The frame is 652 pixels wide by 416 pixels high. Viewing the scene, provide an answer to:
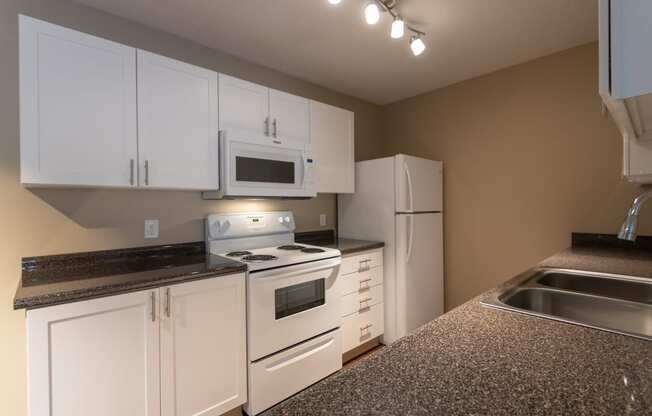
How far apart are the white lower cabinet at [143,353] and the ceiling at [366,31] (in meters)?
1.62

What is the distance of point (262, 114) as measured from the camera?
2.27 metres

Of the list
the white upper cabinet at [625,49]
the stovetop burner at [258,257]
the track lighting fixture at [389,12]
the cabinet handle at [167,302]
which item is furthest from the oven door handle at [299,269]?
the white upper cabinet at [625,49]

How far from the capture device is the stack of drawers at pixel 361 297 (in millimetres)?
2463

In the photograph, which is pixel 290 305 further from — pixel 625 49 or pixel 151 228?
pixel 625 49

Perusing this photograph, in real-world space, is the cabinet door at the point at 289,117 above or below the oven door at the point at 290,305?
above

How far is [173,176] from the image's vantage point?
185 centimetres

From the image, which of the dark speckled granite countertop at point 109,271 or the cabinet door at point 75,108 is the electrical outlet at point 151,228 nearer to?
the dark speckled granite countertop at point 109,271

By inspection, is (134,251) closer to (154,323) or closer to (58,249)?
(58,249)

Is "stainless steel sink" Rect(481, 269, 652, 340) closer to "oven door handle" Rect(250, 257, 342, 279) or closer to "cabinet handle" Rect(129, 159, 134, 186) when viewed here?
"oven door handle" Rect(250, 257, 342, 279)

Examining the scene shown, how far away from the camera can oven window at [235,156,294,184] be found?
2098mm

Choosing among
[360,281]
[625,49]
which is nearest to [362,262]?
[360,281]

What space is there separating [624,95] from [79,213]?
2311 millimetres

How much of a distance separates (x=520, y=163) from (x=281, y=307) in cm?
229

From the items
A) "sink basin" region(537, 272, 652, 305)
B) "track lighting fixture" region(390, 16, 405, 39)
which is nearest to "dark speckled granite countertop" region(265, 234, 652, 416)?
"sink basin" region(537, 272, 652, 305)
